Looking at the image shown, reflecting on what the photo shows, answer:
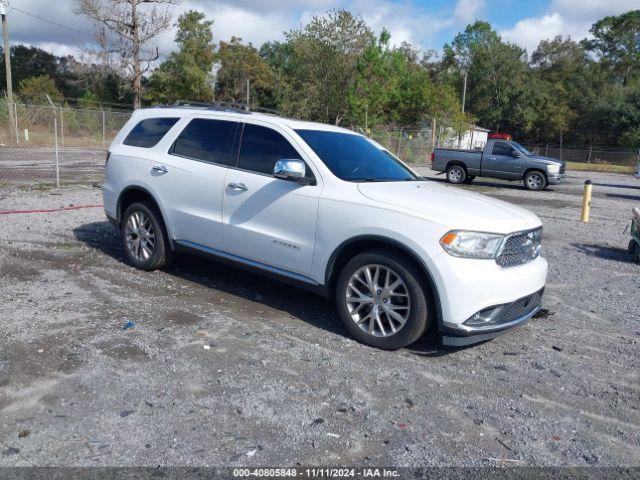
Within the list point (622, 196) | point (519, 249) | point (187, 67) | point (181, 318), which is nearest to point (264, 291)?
point (181, 318)

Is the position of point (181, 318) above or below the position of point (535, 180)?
below

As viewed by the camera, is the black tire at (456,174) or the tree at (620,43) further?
the tree at (620,43)

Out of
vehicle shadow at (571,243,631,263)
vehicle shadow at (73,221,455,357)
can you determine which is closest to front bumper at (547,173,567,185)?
vehicle shadow at (571,243,631,263)

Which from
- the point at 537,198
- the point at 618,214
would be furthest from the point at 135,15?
the point at 618,214

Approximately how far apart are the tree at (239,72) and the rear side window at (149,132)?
176ft

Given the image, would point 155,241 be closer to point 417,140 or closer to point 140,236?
point 140,236

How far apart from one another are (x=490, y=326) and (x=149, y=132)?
4391 mm

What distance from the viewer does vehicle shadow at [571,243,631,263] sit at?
8750 millimetres

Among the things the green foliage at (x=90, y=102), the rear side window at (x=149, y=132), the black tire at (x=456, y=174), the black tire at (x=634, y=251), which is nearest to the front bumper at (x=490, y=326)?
the rear side window at (x=149, y=132)

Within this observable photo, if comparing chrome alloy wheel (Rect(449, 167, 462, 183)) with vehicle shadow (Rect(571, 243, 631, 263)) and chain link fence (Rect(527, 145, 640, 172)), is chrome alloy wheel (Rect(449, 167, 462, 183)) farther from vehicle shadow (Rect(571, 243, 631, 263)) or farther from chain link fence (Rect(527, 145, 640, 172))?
chain link fence (Rect(527, 145, 640, 172))

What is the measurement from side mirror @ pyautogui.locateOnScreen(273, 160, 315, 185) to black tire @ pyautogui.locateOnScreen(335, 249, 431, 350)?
85cm

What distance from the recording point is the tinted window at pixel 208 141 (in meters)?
5.79

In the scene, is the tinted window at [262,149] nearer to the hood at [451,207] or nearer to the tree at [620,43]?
the hood at [451,207]

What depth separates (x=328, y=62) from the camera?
33.7m
